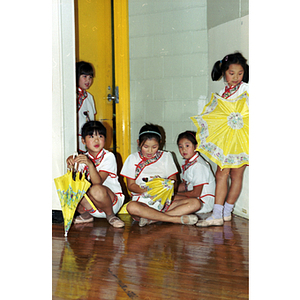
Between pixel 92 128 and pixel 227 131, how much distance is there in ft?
2.22

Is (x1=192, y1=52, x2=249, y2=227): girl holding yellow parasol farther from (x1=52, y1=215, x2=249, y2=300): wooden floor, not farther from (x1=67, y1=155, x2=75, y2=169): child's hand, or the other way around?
(x1=67, y1=155, x2=75, y2=169): child's hand

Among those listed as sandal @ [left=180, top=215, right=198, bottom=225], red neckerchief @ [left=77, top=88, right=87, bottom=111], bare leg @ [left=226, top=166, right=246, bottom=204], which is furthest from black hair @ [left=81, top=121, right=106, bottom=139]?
bare leg @ [left=226, top=166, right=246, bottom=204]

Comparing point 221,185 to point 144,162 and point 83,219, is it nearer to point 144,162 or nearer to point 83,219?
point 144,162

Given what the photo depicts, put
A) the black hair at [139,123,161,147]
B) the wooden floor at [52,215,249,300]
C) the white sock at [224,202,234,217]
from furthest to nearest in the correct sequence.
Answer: the black hair at [139,123,161,147] < the white sock at [224,202,234,217] < the wooden floor at [52,215,249,300]

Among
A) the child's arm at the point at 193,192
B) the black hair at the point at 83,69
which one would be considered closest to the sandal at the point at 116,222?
the child's arm at the point at 193,192

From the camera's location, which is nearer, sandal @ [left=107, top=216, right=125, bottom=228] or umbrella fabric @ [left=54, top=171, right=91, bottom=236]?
umbrella fabric @ [left=54, top=171, right=91, bottom=236]

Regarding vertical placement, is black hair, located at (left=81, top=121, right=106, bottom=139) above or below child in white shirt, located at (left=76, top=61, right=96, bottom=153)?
below

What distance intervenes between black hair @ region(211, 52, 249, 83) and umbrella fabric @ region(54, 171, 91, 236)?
0.81 metres

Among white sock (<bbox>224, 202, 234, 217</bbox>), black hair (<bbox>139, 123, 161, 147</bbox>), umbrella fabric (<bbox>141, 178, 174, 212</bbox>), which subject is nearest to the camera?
white sock (<bbox>224, 202, 234, 217</bbox>)

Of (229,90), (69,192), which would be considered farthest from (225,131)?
(69,192)

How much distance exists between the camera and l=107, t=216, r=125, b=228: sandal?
160 cm

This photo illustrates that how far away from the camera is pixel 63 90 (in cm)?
157

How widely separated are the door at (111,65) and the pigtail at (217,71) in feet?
1.53

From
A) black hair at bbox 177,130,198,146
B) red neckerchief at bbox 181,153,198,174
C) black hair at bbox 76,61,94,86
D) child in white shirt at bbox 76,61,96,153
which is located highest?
black hair at bbox 76,61,94,86
